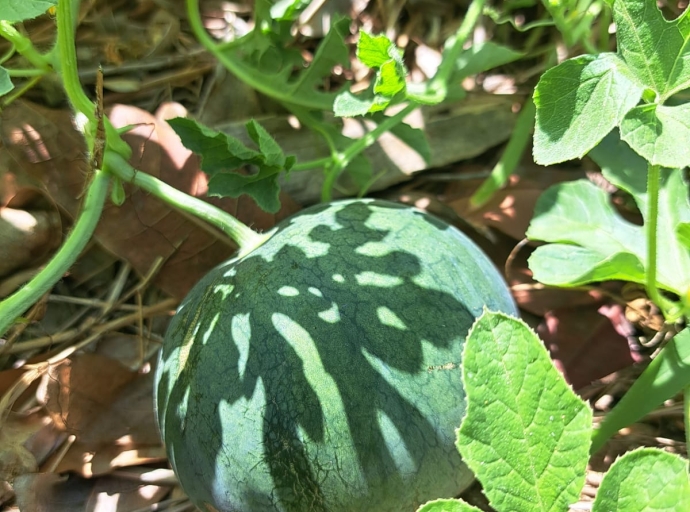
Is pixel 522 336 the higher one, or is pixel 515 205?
pixel 515 205

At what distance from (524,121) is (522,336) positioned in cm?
109

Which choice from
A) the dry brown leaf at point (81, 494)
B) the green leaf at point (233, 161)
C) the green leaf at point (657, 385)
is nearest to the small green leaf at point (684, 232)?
the green leaf at point (657, 385)

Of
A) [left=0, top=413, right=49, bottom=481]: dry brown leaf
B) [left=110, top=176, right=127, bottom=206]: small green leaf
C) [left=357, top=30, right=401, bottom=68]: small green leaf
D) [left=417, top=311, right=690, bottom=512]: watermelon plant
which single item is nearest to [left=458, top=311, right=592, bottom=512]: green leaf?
[left=417, top=311, right=690, bottom=512]: watermelon plant

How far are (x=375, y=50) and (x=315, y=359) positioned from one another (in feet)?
1.88

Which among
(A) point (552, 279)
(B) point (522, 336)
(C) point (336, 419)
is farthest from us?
(A) point (552, 279)

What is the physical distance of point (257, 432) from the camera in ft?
3.98

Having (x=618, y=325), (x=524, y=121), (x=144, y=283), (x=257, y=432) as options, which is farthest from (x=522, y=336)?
(x=144, y=283)

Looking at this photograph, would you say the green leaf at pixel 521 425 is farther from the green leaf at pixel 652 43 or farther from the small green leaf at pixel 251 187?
the small green leaf at pixel 251 187

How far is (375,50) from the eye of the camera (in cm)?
119

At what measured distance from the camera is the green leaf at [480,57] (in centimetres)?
166

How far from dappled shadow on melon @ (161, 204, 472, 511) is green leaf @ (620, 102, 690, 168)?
51cm

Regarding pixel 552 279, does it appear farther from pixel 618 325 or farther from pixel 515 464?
pixel 515 464

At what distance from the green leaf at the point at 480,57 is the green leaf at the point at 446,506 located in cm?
114

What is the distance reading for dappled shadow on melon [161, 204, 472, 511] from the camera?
120 centimetres
